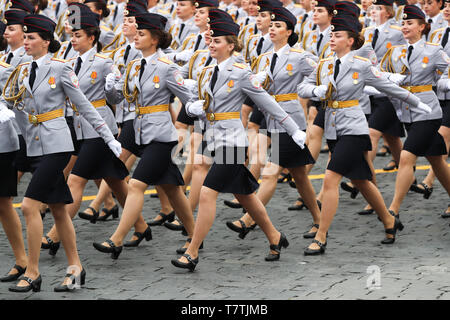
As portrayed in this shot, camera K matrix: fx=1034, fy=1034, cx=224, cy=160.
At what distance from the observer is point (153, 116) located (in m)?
9.11

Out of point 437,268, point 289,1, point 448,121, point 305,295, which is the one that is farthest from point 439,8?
point 305,295

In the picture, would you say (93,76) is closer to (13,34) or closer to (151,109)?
(13,34)

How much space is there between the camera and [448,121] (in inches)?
434

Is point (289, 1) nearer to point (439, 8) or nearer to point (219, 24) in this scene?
point (439, 8)

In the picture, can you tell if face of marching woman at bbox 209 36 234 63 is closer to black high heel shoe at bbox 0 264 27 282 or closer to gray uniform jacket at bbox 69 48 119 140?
gray uniform jacket at bbox 69 48 119 140

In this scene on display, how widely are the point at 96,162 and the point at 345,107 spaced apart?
7.60 feet

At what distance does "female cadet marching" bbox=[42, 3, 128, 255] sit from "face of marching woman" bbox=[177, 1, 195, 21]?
303 cm

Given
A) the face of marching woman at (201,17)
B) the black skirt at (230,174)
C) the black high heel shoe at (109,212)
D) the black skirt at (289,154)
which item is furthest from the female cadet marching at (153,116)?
the face of marching woman at (201,17)

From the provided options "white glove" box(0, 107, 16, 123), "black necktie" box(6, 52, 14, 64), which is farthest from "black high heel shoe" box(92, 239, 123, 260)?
"black necktie" box(6, 52, 14, 64)

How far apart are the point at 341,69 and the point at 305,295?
2.45 metres

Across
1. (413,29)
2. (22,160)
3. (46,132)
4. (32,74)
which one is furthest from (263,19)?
(46,132)

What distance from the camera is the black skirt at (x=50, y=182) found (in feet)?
26.2

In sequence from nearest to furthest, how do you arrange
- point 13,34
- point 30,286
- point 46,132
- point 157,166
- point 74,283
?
point 30,286
point 74,283
point 46,132
point 157,166
point 13,34

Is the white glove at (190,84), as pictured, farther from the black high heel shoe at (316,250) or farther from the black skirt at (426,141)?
the black skirt at (426,141)
